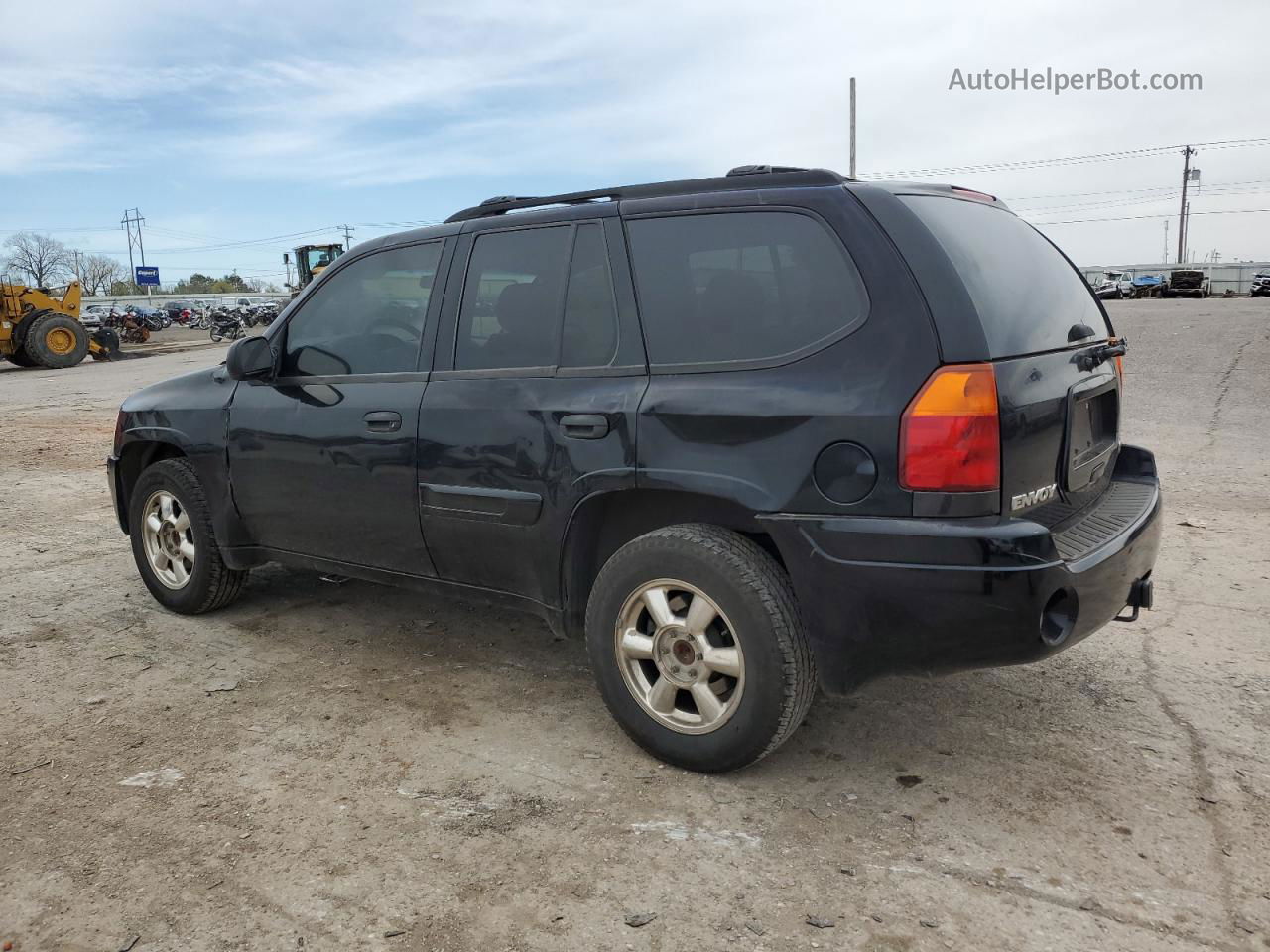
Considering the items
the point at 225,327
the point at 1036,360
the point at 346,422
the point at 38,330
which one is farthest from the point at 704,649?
the point at 225,327

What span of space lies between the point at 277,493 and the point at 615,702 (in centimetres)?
188

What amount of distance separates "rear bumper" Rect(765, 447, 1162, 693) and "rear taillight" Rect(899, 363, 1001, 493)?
0.11 meters

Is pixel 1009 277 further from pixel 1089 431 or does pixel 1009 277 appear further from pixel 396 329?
pixel 396 329

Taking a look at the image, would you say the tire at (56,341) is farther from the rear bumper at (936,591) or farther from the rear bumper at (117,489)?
the rear bumper at (936,591)

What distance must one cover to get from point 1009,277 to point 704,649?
57.5 inches

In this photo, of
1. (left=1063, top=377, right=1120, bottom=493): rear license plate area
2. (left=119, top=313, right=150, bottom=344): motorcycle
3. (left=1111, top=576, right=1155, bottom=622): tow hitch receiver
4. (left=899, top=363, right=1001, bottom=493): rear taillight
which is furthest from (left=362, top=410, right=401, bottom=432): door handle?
(left=119, top=313, right=150, bottom=344): motorcycle

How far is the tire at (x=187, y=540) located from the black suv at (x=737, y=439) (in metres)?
0.75

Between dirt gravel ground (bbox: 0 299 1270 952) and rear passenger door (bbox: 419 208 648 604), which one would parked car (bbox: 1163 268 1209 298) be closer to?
dirt gravel ground (bbox: 0 299 1270 952)

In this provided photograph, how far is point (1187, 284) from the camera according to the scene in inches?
1741

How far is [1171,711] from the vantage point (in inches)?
137

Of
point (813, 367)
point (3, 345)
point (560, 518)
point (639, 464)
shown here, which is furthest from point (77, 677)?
point (3, 345)

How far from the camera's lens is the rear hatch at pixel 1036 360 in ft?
8.94

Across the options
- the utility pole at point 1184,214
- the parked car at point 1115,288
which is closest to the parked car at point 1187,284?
the parked car at point 1115,288

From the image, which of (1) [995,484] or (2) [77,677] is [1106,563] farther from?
(2) [77,677]
